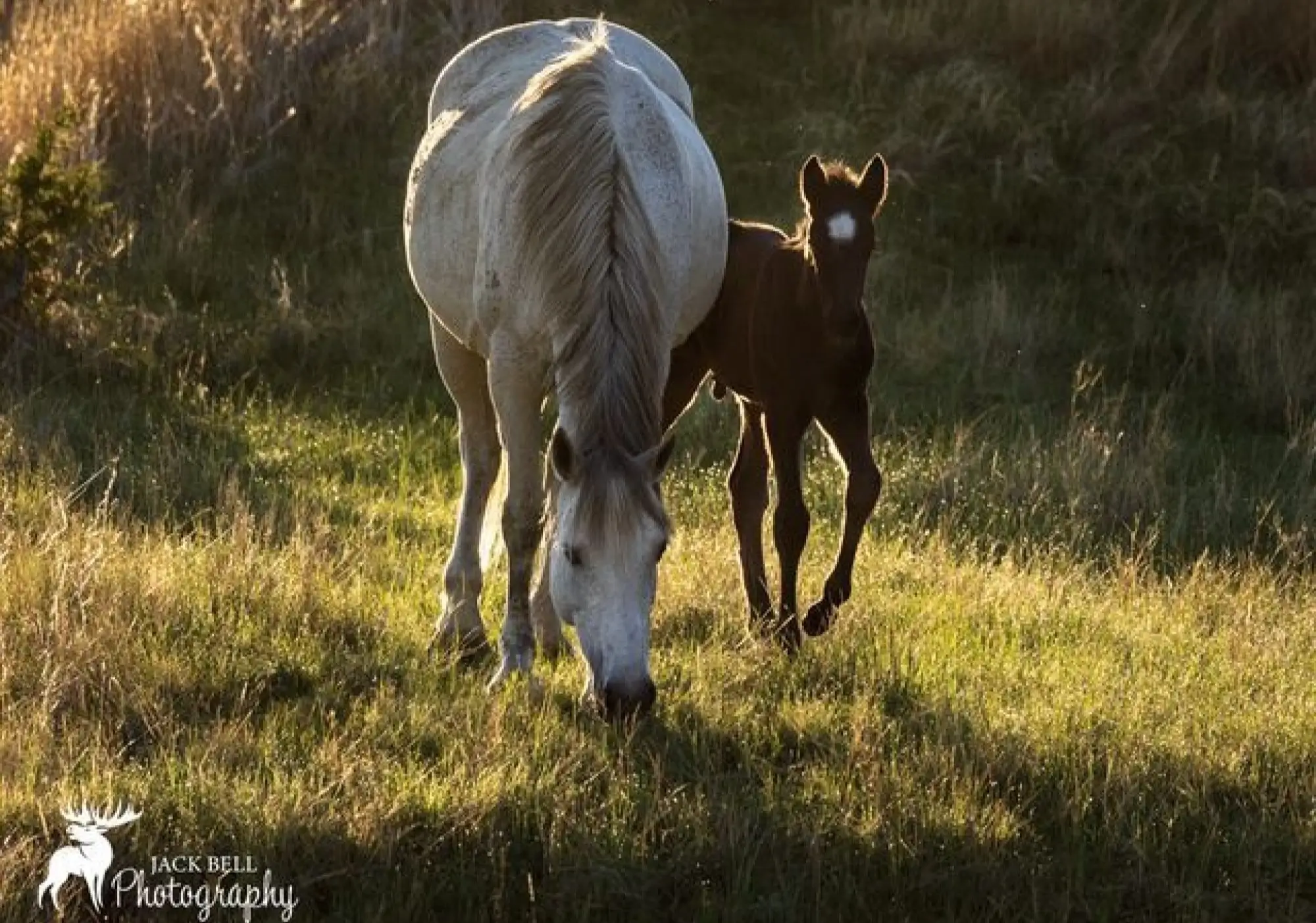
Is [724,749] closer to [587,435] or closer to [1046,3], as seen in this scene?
[587,435]

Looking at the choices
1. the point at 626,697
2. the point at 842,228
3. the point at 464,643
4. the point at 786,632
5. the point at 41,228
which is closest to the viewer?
the point at 626,697

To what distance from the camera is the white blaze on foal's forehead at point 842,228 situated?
5465mm

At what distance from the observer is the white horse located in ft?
15.8

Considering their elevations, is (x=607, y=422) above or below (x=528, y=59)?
below

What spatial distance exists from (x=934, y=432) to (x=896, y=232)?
2.77 metres

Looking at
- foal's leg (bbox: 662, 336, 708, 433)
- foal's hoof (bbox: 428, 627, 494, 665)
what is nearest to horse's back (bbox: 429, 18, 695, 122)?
foal's leg (bbox: 662, 336, 708, 433)

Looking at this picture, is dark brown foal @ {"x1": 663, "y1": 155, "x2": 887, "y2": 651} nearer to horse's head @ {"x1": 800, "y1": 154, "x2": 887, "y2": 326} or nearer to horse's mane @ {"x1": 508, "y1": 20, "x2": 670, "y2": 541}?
horse's head @ {"x1": 800, "y1": 154, "x2": 887, "y2": 326}

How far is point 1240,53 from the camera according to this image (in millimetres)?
13047

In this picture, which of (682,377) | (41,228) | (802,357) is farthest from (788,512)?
(41,228)

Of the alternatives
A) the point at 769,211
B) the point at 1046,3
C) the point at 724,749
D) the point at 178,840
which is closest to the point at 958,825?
the point at 724,749

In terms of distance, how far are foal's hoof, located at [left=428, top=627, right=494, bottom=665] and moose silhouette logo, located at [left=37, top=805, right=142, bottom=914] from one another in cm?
169

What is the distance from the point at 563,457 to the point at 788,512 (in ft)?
3.99

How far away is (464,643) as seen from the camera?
608 centimetres

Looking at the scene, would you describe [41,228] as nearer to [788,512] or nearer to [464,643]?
[464,643]
